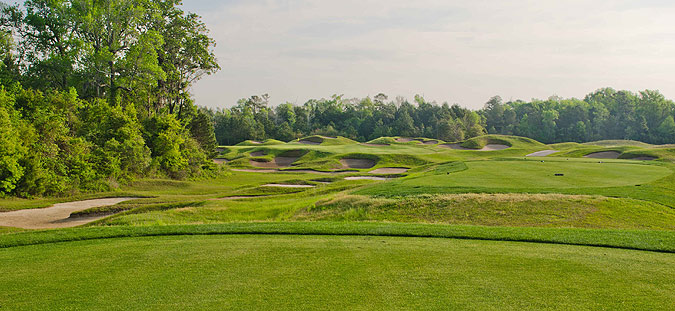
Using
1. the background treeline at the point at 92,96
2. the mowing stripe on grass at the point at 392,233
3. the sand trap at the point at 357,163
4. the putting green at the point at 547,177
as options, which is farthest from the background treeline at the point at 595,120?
the mowing stripe on grass at the point at 392,233

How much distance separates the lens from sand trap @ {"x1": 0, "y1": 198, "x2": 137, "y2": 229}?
16.2 meters

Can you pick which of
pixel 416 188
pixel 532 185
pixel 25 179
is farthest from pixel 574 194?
pixel 25 179

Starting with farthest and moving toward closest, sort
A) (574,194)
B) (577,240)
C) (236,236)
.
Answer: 1. (574,194)
2. (236,236)
3. (577,240)

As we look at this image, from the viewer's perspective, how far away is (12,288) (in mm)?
5938

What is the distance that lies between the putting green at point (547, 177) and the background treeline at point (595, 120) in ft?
277

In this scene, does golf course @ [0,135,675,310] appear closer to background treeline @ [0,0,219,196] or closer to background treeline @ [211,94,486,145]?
background treeline @ [0,0,219,196]

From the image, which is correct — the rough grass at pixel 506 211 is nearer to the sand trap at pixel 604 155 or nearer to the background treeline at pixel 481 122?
the sand trap at pixel 604 155

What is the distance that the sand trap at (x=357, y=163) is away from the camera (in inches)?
1882

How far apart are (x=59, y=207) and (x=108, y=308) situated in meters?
17.9

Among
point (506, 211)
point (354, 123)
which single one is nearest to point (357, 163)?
point (506, 211)

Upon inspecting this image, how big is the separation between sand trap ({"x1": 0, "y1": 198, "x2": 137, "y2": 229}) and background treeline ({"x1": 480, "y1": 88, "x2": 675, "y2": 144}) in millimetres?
105383

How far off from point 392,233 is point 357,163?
39.3 m

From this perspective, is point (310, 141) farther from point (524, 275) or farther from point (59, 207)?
point (524, 275)

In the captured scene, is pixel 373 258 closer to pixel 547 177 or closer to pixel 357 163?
pixel 547 177
